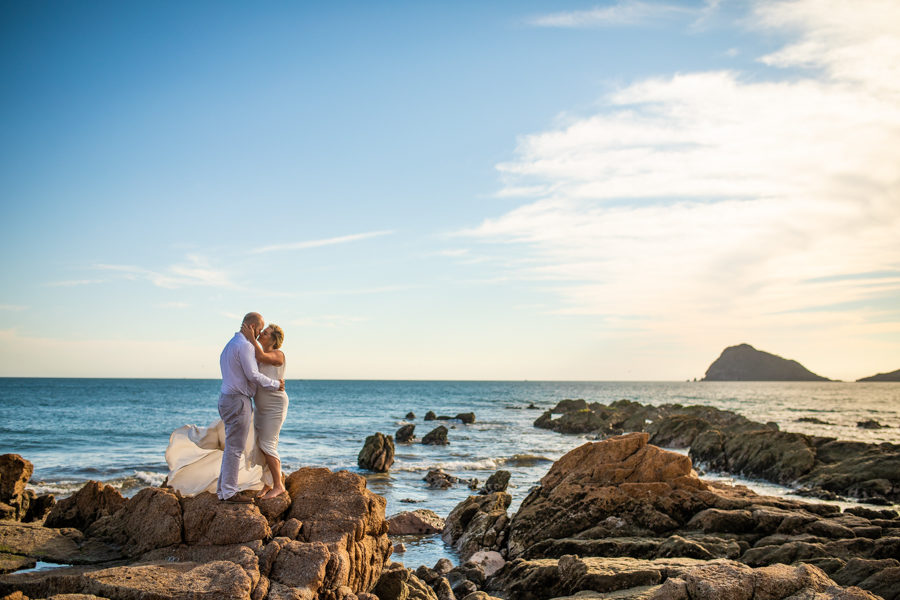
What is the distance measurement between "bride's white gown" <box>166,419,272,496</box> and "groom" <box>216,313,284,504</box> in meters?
0.31

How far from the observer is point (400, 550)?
14039 mm

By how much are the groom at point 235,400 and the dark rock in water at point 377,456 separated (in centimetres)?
1989

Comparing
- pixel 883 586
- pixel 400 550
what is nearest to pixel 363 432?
pixel 400 550

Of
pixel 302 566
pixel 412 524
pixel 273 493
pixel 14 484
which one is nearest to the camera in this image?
pixel 302 566

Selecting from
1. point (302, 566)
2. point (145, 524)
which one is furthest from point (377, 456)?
point (302, 566)

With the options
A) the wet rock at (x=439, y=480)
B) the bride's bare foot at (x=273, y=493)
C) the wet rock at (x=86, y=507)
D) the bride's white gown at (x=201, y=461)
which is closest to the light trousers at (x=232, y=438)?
the bride's white gown at (x=201, y=461)

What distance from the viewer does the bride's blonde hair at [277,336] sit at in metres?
8.49

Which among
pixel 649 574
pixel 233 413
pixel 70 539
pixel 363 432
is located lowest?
pixel 363 432

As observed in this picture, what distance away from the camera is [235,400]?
8.01m

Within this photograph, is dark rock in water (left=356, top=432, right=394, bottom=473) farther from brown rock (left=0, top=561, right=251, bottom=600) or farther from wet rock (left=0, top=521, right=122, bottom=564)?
brown rock (left=0, top=561, right=251, bottom=600)

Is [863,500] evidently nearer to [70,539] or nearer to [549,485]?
[549,485]

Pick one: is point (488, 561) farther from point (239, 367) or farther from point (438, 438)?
point (438, 438)

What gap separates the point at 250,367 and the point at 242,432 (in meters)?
0.91

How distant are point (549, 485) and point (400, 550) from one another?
12.5 feet
